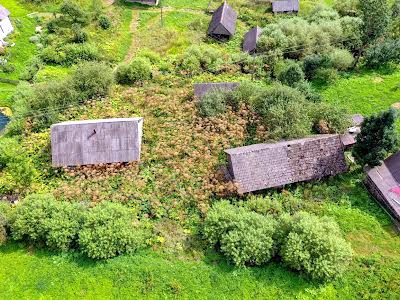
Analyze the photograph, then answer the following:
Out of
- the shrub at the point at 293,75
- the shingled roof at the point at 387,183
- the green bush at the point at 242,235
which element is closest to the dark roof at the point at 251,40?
the shrub at the point at 293,75

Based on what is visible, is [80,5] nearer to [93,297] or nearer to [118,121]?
[118,121]

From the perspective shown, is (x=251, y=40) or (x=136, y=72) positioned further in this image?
(x=251, y=40)

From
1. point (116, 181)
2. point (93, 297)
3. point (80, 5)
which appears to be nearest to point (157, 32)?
point (80, 5)

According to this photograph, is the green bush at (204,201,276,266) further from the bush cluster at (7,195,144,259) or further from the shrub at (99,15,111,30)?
the shrub at (99,15,111,30)

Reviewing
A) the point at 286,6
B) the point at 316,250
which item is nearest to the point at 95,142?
the point at 316,250

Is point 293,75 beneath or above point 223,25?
beneath

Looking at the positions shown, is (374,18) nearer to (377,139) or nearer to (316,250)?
(377,139)
